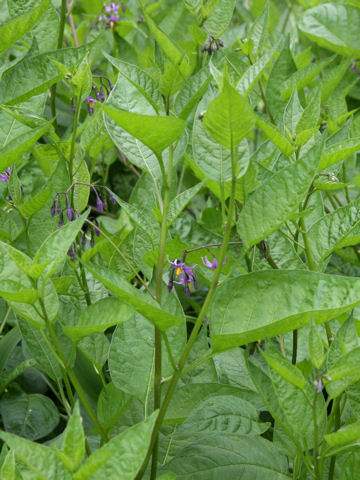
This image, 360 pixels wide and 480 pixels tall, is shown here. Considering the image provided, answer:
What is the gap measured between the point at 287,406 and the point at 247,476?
0.23 meters

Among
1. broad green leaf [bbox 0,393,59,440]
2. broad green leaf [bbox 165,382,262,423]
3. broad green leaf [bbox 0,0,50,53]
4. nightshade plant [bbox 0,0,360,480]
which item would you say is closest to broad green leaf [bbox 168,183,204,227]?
nightshade plant [bbox 0,0,360,480]

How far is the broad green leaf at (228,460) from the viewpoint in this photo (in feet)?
3.74

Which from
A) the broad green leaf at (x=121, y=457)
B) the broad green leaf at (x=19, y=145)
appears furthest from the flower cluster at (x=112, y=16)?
the broad green leaf at (x=121, y=457)

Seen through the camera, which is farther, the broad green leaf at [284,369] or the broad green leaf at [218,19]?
the broad green leaf at [218,19]

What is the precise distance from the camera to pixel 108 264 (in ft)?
4.57

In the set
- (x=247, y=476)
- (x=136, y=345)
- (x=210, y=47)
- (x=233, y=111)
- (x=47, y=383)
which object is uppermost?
(x=233, y=111)

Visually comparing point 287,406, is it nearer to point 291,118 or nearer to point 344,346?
point 344,346

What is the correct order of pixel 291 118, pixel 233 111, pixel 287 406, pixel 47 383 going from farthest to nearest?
pixel 47 383 < pixel 291 118 < pixel 287 406 < pixel 233 111

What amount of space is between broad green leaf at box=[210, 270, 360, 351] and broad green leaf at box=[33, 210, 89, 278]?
230mm

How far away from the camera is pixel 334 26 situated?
2.12 metres

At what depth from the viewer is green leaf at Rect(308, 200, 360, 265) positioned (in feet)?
3.90

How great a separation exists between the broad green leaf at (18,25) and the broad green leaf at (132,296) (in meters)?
0.59

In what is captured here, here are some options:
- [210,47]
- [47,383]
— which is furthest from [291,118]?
[47,383]

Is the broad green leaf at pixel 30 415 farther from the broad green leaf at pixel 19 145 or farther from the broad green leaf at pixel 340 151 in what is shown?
the broad green leaf at pixel 340 151
